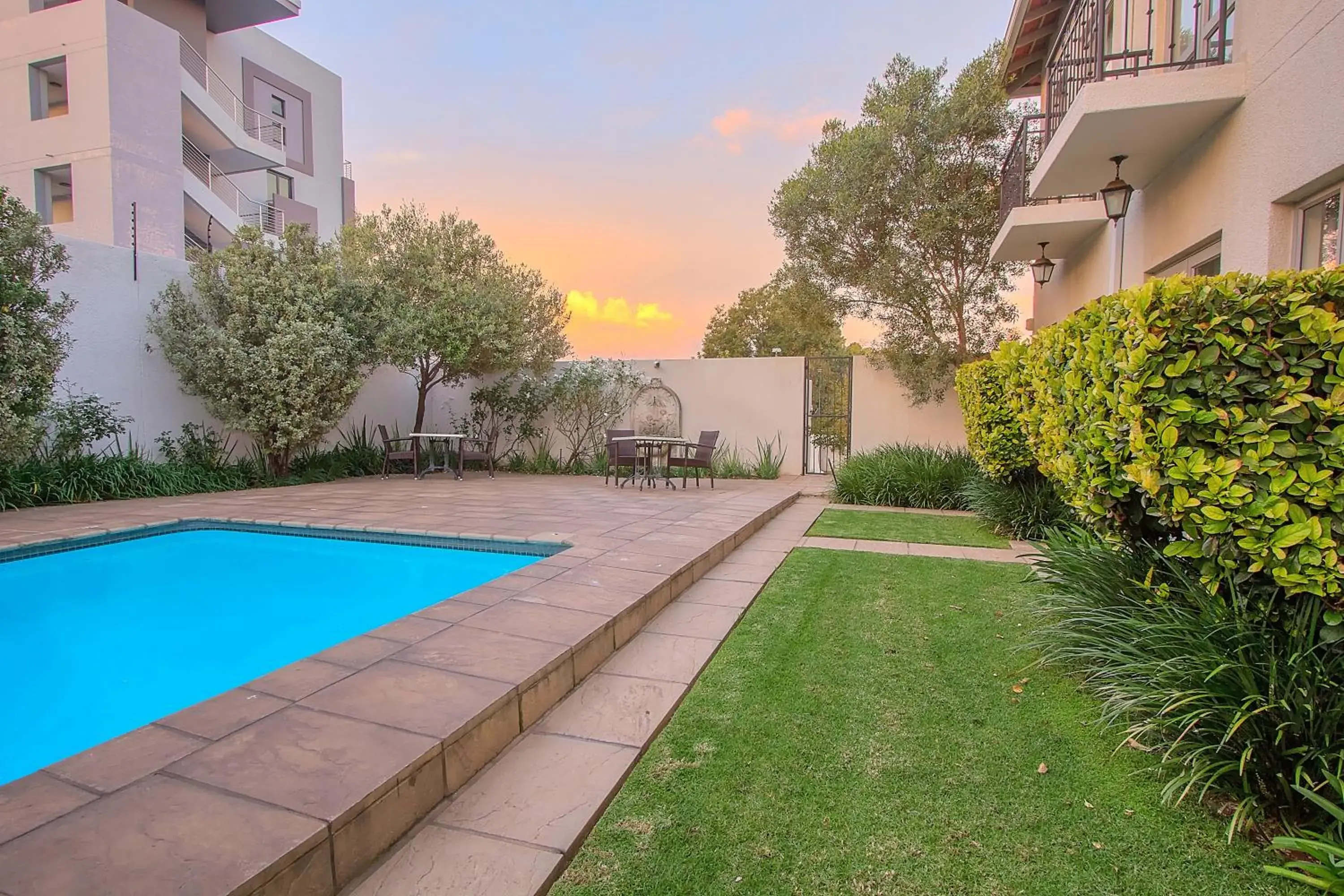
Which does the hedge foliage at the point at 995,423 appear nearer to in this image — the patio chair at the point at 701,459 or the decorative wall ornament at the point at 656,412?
the patio chair at the point at 701,459

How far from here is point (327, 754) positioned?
1981mm

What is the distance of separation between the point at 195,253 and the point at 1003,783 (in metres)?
13.4

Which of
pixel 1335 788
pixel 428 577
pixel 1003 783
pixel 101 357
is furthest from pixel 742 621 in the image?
pixel 101 357

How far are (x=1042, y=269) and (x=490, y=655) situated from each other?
954 centimetres

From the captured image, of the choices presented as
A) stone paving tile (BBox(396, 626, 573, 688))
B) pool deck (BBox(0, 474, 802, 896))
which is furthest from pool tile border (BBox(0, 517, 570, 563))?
stone paving tile (BBox(396, 626, 573, 688))

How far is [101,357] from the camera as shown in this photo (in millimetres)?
8320

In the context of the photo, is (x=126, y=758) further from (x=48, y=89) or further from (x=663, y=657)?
(x=48, y=89)

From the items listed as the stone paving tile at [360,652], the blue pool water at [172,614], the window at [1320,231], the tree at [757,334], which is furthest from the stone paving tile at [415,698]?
the tree at [757,334]

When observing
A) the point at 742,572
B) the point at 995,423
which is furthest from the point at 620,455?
the point at 995,423

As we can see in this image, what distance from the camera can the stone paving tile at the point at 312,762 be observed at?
1.75 meters

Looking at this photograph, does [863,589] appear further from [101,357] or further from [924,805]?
[101,357]

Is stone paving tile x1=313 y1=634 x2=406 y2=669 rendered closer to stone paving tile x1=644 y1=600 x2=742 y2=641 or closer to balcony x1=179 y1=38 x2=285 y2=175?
stone paving tile x1=644 y1=600 x2=742 y2=641

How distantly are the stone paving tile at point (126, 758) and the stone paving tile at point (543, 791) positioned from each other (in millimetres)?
821

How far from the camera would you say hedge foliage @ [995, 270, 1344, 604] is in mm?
1922
